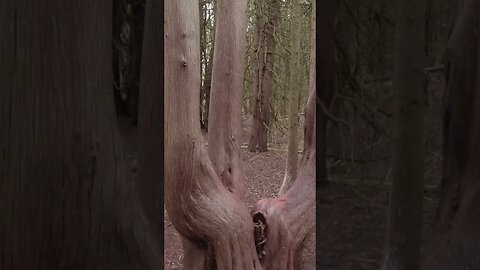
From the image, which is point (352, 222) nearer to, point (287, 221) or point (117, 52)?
point (117, 52)

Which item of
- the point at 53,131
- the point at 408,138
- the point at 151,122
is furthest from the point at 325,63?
the point at 53,131

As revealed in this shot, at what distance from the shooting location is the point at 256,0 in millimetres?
7391

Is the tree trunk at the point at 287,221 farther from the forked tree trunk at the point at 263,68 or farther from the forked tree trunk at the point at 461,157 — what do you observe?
the forked tree trunk at the point at 263,68

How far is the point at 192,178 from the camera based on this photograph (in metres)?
3.77

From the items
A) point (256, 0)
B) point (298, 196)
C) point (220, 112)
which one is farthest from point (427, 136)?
point (256, 0)

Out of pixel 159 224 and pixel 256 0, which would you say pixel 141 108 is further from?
pixel 256 0

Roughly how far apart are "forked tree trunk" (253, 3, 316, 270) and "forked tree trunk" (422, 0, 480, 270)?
10.8ft

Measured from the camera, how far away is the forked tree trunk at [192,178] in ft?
12.1

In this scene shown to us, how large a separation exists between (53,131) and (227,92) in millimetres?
3412

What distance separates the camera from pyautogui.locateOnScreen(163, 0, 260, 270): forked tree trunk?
12.1ft

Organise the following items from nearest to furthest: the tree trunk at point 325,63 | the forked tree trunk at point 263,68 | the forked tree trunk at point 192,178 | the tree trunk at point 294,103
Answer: the tree trunk at point 325,63, the forked tree trunk at point 192,178, the tree trunk at point 294,103, the forked tree trunk at point 263,68

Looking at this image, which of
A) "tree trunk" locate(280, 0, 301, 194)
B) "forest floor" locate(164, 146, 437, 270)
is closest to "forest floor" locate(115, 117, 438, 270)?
"forest floor" locate(164, 146, 437, 270)

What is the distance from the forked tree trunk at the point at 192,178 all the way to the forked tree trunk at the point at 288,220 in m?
0.23

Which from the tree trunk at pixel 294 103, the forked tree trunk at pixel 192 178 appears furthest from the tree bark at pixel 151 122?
the tree trunk at pixel 294 103
